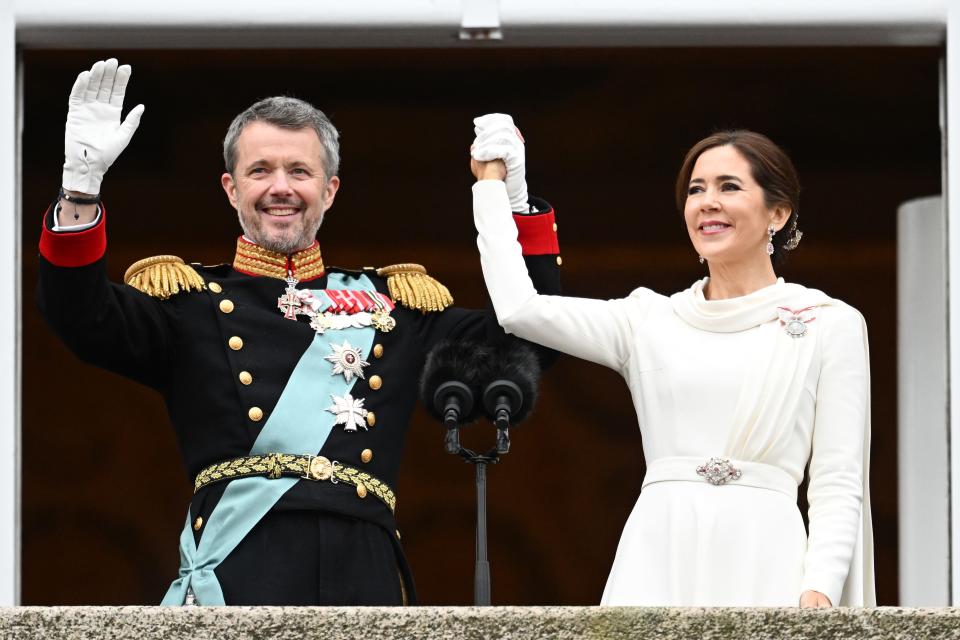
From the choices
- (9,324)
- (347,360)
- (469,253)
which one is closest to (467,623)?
(347,360)

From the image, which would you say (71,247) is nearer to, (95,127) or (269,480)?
(95,127)

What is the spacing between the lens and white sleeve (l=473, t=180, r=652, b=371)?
4684 mm

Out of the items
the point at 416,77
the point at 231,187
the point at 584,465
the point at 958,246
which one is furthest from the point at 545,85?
the point at 231,187

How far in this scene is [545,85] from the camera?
8.20 m

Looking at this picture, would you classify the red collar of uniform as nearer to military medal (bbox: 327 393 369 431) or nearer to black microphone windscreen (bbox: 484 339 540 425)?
military medal (bbox: 327 393 369 431)

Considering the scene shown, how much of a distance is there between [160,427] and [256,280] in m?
4.73

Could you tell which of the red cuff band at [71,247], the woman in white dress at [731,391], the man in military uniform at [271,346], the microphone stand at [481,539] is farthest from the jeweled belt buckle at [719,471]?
the red cuff band at [71,247]

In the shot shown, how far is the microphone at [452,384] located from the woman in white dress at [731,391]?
18cm

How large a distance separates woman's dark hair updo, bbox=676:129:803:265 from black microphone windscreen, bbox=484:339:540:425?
489mm

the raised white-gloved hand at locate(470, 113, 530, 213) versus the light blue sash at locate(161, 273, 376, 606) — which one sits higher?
the raised white-gloved hand at locate(470, 113, 530, 213)

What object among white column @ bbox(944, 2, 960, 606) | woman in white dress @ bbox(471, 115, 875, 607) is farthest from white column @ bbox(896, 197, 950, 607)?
woman in white dress @ bbox(471, 115, 875, 607)

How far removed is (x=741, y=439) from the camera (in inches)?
178

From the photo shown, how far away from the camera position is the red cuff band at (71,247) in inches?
178

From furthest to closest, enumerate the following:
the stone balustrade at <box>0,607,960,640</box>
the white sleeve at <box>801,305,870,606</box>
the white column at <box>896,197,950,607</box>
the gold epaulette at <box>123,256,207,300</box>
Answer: the white column at <box>896,197,950,607</box>
the gold epaulette at <box>123,256,207,300</box>
the white sleeve at <box>801,305,870,606</box>
the stone balustrade at <box>0,607,960,640</box>
